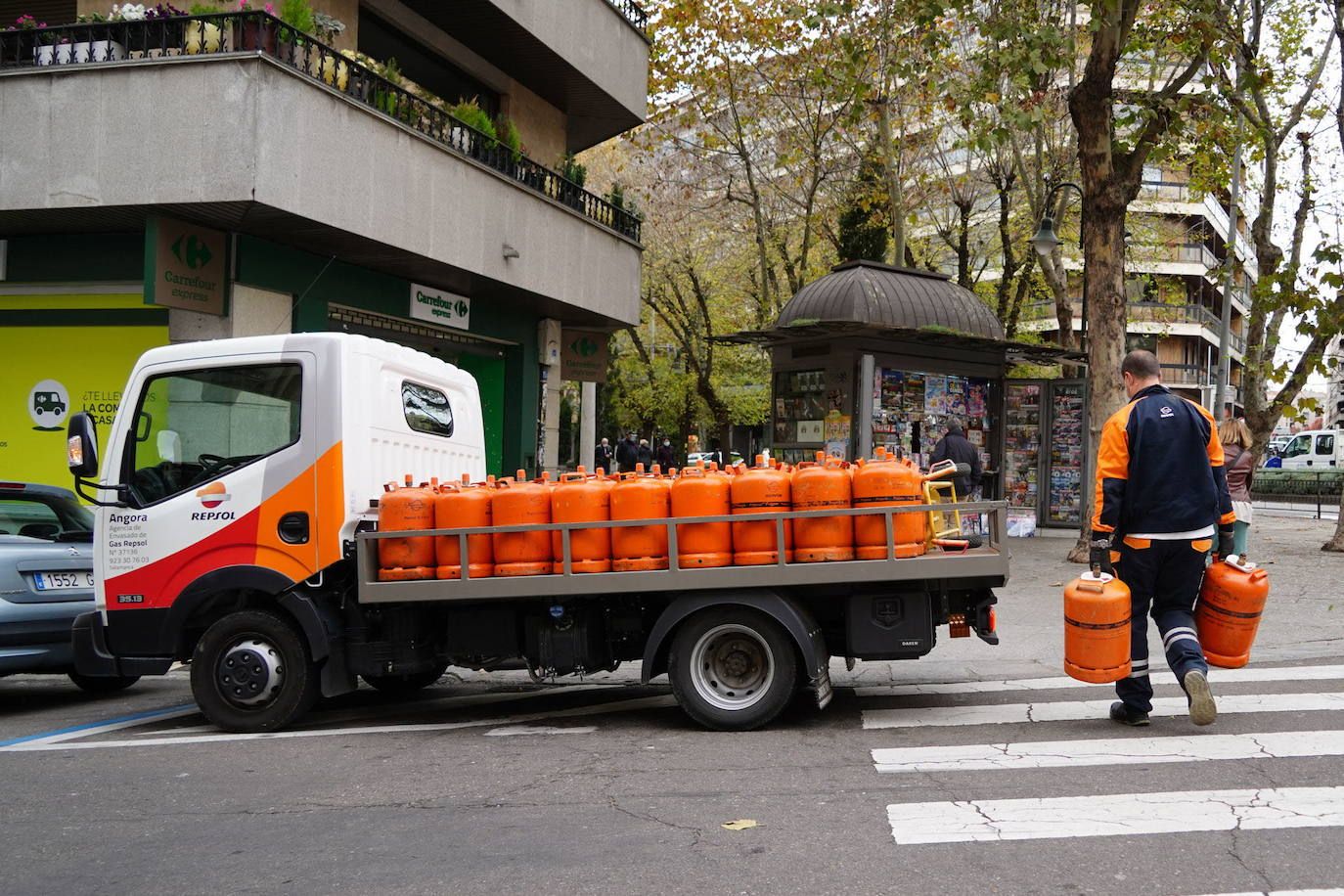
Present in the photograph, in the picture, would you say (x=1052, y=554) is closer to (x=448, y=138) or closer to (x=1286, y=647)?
(x=1286, y=647)

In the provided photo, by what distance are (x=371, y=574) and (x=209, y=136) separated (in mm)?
6798

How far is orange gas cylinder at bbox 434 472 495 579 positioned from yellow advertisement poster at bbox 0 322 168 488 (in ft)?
28.0

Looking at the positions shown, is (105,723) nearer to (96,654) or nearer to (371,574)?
(96,654)

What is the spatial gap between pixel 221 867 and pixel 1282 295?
1365 cm

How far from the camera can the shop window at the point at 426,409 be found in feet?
24.9

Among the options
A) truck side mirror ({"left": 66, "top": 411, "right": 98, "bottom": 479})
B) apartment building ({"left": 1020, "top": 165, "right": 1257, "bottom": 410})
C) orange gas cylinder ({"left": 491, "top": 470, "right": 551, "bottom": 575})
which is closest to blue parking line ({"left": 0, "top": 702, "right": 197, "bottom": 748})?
truck side mirror ({"left": 66, "top": 411, "right": 98, "bottom": 479})

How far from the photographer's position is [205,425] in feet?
23.3

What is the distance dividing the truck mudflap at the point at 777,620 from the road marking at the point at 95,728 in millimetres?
3586

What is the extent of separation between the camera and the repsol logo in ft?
23.2

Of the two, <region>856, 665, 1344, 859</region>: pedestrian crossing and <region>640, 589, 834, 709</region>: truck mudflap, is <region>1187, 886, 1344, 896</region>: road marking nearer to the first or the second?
<region>856, 665, 1344, 859</region>: pedestrian crossing

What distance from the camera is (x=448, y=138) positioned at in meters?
15.2

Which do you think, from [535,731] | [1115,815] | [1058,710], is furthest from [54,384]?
[1115,815]

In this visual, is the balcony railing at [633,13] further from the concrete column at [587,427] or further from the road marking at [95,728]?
the road marking at [95,728]

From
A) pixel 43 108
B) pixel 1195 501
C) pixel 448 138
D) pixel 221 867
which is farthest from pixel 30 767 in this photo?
pixel 448 138
